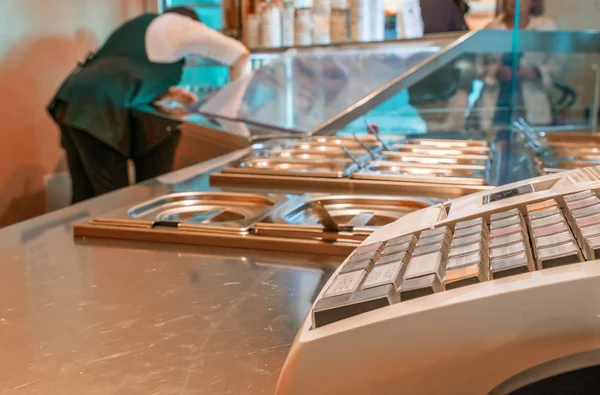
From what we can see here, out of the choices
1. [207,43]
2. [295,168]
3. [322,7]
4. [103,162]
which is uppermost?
[322,7]

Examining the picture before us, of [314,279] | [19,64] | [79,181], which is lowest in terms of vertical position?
[79,181]

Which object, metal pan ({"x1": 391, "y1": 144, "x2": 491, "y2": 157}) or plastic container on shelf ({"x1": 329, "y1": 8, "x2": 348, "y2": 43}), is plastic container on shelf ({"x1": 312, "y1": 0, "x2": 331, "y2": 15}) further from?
metal pan ({"x1": 391, "y1": 144, "x2": 491, "y2": 157})

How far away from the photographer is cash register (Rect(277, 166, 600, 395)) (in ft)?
0.98

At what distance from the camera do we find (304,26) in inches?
99.7

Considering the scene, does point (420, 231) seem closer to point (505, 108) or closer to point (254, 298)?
point (254, 298)

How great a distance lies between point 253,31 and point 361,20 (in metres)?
0.52

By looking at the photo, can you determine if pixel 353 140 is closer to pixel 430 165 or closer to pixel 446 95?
pixel 430 165

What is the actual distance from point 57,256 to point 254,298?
10.7 inches

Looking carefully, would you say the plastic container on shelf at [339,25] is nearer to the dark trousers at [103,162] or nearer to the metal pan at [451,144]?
the dark trousers at [103,162]

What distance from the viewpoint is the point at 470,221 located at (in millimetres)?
446

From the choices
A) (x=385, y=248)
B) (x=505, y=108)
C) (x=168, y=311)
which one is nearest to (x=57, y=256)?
(x=168, y=311)

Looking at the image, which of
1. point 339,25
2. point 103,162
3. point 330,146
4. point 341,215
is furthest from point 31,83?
point 341,215

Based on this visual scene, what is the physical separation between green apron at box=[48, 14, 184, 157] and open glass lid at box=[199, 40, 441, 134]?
0.26 meters

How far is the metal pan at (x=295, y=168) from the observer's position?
1098mm
